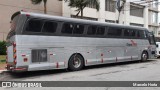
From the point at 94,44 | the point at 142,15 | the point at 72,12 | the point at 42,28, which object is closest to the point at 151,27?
the point at 142,15

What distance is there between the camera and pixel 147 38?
2062 cm

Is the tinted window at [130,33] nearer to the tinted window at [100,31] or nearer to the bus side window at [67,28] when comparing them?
the tinted window at [100,31]

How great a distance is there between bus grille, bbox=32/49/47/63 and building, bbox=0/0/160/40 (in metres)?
12.1

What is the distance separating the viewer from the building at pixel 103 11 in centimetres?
2398

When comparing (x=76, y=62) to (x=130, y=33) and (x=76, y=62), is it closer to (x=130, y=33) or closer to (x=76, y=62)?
(x=76, y=62)

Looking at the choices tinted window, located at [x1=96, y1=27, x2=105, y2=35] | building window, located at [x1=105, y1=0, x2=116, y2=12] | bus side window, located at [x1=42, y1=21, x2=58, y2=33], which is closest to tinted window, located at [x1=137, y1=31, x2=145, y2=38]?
tinted window, located at [x1=96, y1=27, x2=105, y2=35]

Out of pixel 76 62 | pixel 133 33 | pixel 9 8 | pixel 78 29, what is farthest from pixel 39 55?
pixel 9 8

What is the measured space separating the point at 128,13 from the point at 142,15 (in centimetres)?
642

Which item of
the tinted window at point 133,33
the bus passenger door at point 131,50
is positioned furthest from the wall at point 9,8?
the bus passenger door at point 131,50

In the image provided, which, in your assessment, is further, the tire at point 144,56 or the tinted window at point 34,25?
the tire at point 144,56

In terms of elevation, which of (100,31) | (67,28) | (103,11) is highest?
(103,11)

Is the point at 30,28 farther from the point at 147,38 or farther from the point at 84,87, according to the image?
the point at 147,38

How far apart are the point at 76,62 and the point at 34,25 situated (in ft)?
11.6

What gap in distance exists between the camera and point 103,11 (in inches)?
1423
